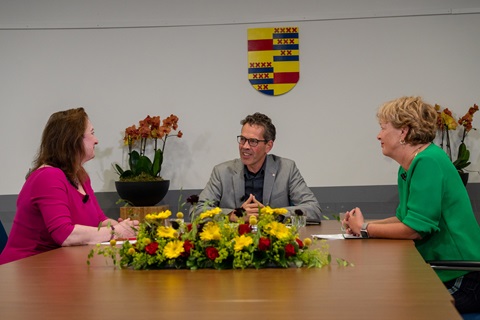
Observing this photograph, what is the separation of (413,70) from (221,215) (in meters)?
4.43

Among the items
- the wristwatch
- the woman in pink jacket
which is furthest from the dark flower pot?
the wristwatch

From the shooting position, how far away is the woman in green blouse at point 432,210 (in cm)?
288

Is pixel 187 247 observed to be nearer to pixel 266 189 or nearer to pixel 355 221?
pixel 355 221

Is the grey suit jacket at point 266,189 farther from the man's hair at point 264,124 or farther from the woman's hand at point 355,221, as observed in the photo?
the woman's hand at point 355,221

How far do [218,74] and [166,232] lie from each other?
4343mm

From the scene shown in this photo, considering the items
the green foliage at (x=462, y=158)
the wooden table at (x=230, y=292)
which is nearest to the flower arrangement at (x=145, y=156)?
the green foliage at (x=462, y=158)

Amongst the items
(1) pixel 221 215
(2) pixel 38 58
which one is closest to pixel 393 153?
(1) pixel 221 215

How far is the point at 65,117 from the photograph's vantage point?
12.0ft

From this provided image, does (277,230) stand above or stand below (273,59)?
below

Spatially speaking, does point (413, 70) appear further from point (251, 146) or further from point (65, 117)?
point (65, 117)

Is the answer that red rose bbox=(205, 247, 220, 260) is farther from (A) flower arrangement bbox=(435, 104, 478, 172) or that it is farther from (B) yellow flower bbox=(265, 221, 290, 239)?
(A) flower arrangement bbox=(435, 104, 478, 172)

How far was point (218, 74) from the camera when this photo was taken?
255 inches

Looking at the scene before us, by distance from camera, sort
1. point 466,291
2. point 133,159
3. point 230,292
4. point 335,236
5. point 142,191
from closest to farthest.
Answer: point 230,292 → point 466,291 → point 335,236 → point 142,191 → point 133,159

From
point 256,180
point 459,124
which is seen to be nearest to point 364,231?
point 256,180
